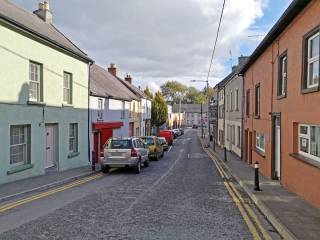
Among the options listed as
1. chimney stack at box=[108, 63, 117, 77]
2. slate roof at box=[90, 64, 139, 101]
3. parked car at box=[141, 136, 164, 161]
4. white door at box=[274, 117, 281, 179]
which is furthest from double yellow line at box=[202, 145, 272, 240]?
chimney stack at box=[108, 63, 117, 77]

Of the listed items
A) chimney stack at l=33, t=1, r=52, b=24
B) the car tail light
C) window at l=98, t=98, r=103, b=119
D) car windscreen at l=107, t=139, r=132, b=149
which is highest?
chimney stack at l=33, t=1, r=52, b=24

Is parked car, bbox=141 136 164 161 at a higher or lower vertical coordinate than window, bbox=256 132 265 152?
lower

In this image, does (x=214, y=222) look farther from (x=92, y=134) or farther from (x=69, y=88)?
(x=92, y=134)

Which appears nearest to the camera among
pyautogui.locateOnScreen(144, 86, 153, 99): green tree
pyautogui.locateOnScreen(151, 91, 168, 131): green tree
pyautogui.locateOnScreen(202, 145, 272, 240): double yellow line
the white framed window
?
pyautogui.locateOnScreen(202, 145, 272, 240): double yellow line

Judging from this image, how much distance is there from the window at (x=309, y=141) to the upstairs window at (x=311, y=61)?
1.16 metres

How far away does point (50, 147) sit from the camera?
18.6m


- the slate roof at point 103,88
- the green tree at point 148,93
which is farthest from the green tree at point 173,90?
the slate roof at point 103,88

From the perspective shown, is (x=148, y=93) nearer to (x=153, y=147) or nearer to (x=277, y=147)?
(x=153, y=147)

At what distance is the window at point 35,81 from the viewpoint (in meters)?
16.4

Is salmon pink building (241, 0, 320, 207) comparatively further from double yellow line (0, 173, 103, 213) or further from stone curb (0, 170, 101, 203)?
stone curb (0, 170, 101, 203)

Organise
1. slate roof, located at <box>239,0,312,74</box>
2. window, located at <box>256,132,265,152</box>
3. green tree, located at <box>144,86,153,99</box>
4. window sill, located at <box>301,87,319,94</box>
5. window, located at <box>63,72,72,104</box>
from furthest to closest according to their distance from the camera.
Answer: green tree, located at <box>144,86,153,99</box>
window, located at <box>63,72,72,104</box>
window, located at <box>256,132,265,152</box>
slate roof, located at <box>239,0,312,74</box>
window sill, located at <box>301,87,319,94</box>

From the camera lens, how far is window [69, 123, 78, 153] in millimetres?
21203

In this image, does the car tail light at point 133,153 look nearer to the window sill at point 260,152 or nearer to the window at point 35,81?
the window at point 35,81

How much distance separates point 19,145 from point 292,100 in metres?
9.95
